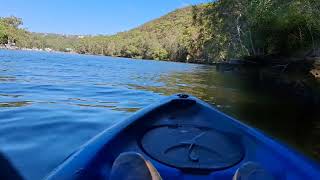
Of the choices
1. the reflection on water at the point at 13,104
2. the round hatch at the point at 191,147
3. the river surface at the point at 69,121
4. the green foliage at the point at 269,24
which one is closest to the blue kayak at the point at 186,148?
the round hatch at the point at 191,147

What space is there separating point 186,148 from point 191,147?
0.19 ft

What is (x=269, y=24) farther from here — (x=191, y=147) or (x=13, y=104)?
(x=191, y=147)

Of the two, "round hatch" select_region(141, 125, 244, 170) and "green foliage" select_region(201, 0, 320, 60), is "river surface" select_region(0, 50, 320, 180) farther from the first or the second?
"green foliage" select_region(201, 0, 320, 60)

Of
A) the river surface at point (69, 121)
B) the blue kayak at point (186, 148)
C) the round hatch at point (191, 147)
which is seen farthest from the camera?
the river surface at point (69, 121)

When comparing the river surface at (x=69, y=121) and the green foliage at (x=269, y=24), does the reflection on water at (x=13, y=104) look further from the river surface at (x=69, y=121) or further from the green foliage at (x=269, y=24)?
the green foliage at (x=269, y=24)

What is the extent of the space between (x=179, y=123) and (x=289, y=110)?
773 cm

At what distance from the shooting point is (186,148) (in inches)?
166

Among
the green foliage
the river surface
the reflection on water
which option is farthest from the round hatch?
the green foliage

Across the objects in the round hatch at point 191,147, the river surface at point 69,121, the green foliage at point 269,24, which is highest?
the green foliage at point 269,24

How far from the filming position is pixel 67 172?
9.88ft

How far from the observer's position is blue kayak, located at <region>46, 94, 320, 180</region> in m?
3.42

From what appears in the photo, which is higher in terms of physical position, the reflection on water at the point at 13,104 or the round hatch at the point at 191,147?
the round hatch at the point at 191,147

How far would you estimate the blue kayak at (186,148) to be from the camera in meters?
3.42

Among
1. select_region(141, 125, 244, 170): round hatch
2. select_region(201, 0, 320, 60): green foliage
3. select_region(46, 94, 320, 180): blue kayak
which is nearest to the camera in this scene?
select_region(46, 94, 320, 180): blue kayak
